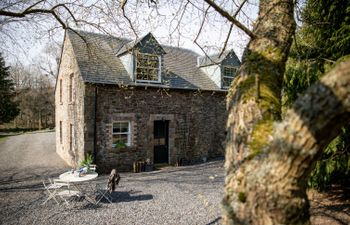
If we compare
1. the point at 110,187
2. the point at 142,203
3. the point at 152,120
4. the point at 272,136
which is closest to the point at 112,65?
the point at 152,120

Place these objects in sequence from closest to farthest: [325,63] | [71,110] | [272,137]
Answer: [272,137] → [325,63] → [71,110]

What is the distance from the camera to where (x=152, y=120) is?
46.2 ft

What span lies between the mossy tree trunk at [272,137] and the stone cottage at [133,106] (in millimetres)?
8191

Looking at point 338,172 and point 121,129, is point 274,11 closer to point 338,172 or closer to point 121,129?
point 338,172

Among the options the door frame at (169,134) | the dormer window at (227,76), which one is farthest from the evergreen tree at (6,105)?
the dormer window at (227,76)

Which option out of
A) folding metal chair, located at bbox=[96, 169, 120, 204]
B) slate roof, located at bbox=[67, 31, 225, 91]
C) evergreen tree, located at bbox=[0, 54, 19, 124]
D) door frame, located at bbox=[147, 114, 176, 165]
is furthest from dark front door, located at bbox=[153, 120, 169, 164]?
evergreen tree, located at bbox=[0, 54, 19, 124]

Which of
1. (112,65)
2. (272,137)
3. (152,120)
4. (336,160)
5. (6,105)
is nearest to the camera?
(272,137)

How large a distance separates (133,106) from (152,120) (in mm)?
1362

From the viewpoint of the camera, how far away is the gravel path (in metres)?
7.09

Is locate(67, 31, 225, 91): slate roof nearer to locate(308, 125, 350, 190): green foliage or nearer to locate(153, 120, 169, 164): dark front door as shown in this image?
locate(153, 120, 169, 164): dark front door

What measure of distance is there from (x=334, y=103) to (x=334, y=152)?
6713mm

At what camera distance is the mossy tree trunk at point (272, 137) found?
180 centimetres

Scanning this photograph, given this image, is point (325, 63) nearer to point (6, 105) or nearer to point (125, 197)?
point (125, 197)

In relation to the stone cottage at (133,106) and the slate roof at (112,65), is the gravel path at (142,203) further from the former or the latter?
the slate roof at (112,65)
